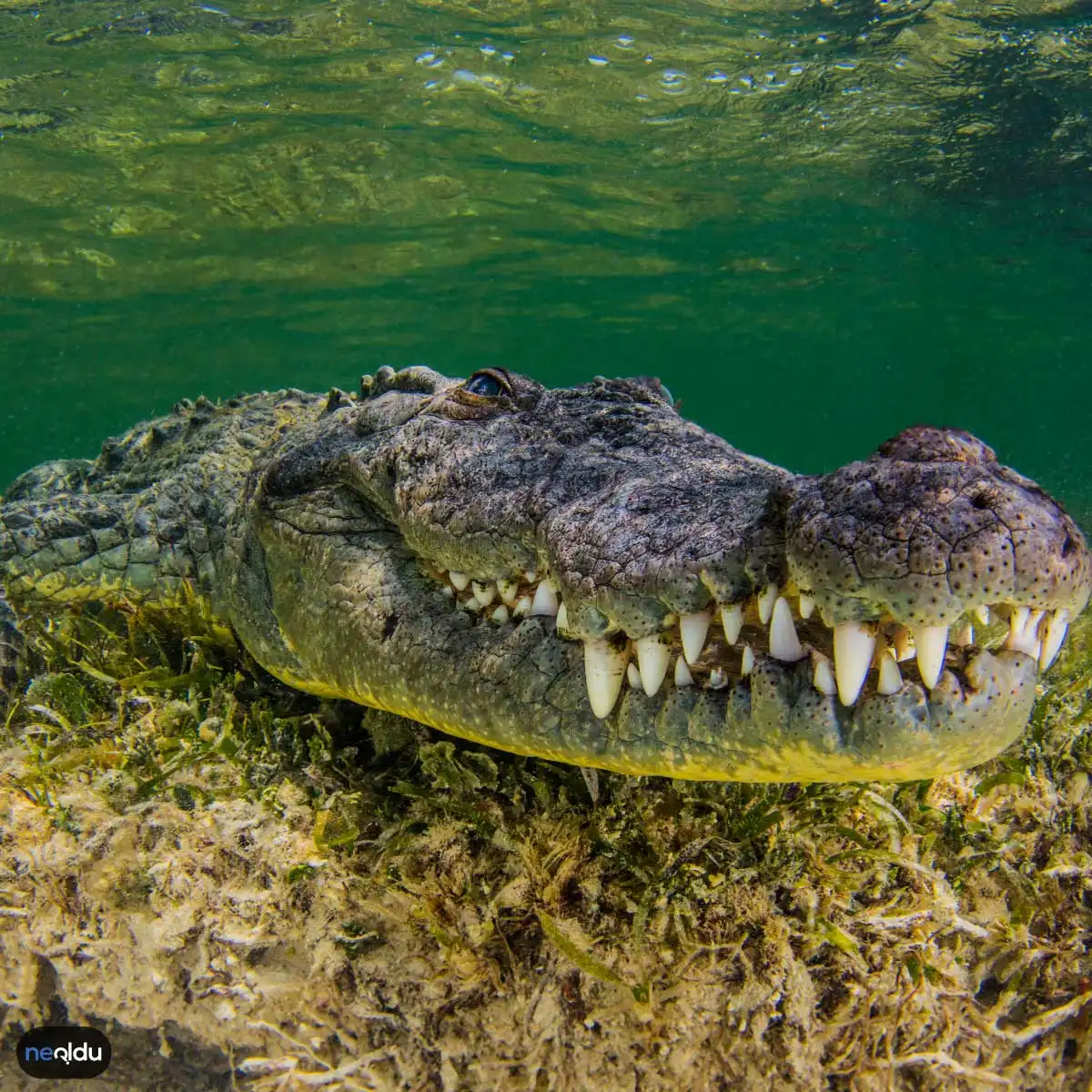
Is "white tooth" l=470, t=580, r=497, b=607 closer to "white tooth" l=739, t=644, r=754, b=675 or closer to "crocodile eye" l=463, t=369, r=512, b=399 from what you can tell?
"white tooth" l=739, t=644, r=754, b=675

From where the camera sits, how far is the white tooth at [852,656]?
1583 millimetres

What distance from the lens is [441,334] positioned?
120ft

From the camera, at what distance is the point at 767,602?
1.70 m

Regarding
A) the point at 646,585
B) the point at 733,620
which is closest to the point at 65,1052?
the point at 646,585

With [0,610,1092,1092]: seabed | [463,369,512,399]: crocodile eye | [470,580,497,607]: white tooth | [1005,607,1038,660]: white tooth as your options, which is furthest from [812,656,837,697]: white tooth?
[463,369,512,399]: crocodile eye

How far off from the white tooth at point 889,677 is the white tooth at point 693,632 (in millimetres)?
378

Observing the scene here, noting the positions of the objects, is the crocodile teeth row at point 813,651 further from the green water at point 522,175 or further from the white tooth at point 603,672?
the green water at point 522,175

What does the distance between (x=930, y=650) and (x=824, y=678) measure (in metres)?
0.21

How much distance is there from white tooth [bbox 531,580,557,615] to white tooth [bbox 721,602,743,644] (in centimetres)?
57

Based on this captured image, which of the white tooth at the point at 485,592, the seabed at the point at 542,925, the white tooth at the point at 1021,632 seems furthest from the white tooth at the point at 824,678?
the white tooth at the point at 485,592

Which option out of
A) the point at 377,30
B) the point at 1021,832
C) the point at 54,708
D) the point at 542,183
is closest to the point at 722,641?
the point at 1021,832

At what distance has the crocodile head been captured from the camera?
5.10 feet

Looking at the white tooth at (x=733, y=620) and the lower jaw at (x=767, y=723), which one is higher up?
the white tooth at (x=733, y=620)

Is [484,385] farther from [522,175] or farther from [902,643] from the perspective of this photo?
[522,175]
